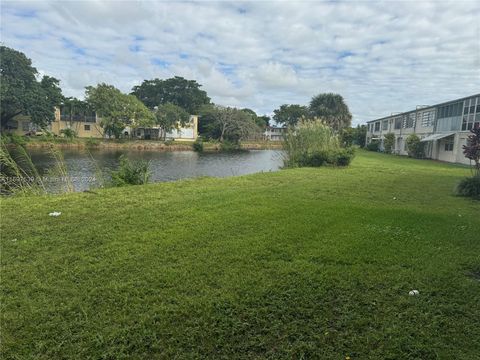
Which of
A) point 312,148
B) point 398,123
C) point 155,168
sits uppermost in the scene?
point 398,123

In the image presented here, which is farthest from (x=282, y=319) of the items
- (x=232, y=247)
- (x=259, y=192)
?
→ (x=259, y=192)

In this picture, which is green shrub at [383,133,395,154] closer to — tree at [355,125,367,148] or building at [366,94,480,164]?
building at [366,94,480,164]

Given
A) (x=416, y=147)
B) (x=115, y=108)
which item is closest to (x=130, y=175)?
(x=416, y=147)

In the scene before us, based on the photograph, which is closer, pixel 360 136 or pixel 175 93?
pixel 360 136

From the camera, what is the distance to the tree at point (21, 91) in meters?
Answer: 39.4

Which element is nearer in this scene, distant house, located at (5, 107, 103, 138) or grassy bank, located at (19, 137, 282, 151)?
grassy bank, located at (19, 137, 282, 151)

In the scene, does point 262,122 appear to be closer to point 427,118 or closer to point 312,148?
point 427,118

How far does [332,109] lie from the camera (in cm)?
5328

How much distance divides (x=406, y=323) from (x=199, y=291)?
1.90 meters

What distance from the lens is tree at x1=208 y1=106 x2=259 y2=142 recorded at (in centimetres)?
5744

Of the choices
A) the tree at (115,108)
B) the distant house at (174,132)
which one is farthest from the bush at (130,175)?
the distant house at (174,132)

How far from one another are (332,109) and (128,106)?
29.7 meters

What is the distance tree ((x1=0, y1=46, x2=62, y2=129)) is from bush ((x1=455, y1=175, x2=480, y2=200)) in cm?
4344

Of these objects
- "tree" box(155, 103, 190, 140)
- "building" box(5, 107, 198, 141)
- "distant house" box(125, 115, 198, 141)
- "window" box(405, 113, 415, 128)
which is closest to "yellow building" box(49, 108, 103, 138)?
"building" box(5, 107, 198, 141)
